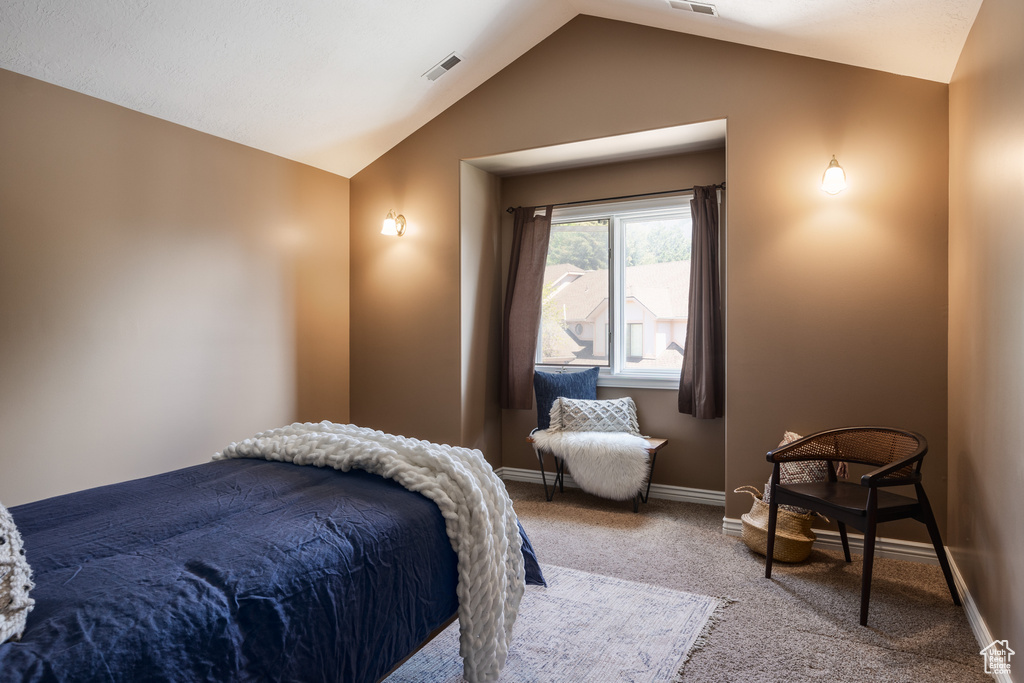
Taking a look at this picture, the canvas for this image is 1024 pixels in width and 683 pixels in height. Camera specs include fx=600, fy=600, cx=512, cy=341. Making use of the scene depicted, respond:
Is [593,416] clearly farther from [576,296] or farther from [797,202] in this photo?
[797,202]

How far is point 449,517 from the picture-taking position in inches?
68.6

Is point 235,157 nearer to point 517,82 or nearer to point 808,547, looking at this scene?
point 517,82

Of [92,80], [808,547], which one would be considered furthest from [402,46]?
[808,547]

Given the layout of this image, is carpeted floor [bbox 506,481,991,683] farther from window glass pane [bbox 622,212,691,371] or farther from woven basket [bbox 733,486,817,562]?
window glass pane [bbox 622,212,691,371]

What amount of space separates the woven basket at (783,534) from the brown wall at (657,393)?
0.94 meters

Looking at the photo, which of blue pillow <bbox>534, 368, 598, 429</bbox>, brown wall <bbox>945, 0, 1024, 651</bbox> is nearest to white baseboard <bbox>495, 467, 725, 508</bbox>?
blue pillow <bbox>534, 368, 598, 429</bbox>

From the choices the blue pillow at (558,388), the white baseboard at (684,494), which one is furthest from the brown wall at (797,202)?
the blue pillow at (558,388)

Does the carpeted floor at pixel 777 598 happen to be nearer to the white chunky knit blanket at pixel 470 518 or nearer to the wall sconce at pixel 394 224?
the white chunky knit blanket at pixel 470 518

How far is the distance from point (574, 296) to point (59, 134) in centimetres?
315

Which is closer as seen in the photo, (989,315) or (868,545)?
(989,315)

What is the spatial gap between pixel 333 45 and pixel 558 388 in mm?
2509

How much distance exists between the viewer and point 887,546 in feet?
9.79

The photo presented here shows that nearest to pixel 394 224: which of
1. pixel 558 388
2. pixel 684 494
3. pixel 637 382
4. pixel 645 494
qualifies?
pixel 558 388

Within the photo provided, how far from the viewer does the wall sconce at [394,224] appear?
4.26 m
